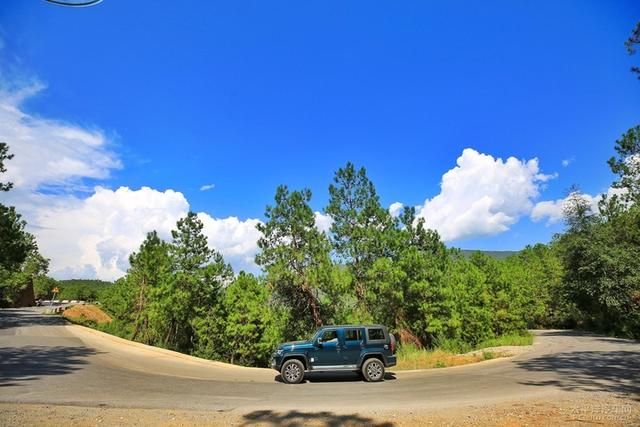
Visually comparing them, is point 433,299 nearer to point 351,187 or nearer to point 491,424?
point 351,187

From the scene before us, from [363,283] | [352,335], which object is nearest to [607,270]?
[363,283]

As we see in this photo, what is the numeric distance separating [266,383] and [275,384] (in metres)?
0.41

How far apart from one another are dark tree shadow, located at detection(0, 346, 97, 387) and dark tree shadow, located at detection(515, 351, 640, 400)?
52.2 ft

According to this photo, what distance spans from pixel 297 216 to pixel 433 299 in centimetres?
1185

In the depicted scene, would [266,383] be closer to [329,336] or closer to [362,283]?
[329,336]

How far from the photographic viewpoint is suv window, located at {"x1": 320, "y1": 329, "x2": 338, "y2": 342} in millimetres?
13680

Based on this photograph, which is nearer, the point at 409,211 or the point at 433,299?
the point at 433,299

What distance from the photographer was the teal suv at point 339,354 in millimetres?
13336

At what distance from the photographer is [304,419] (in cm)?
764

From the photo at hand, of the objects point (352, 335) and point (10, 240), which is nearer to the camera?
point (352, 335)

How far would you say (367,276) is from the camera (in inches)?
1055

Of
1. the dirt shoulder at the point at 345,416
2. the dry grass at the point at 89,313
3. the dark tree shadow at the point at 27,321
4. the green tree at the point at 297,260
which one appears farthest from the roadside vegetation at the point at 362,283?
the dry grass at the point at 89,313

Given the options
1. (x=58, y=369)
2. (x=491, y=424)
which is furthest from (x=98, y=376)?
(x=491, y=424)

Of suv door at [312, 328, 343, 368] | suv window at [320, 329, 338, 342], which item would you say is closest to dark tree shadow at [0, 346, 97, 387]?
suv door at [312, 328, 343, 368]
